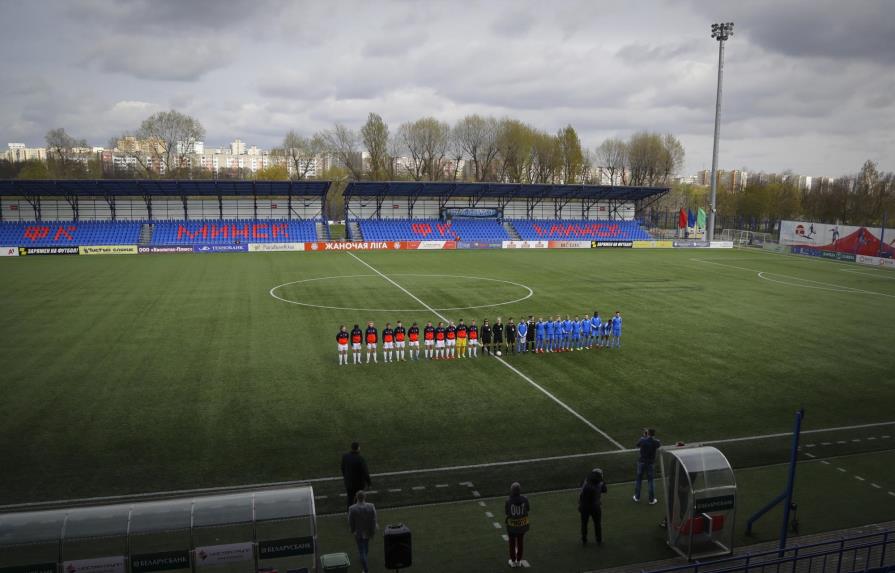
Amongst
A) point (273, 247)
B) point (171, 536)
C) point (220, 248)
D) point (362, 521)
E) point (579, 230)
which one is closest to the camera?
point (171, 536)

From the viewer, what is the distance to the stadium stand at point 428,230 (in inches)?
2660

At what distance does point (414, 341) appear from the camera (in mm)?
20375

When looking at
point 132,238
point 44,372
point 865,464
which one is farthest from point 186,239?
point 865,464

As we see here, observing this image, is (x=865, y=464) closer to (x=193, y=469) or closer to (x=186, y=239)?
(x=193, y=469)

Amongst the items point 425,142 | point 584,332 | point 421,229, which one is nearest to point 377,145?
point 425,142

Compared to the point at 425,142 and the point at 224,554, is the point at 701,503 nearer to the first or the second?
the point at 224,554

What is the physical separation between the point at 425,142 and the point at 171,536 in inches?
3378

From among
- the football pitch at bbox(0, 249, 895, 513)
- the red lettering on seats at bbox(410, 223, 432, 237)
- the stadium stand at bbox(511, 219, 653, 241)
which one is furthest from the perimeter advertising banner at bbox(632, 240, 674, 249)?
the football pitch at bbox(0, 249, 895, 513)

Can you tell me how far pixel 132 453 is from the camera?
523 inches

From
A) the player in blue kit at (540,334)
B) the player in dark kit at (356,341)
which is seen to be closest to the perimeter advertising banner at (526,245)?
the player in blue kit at (540,334)

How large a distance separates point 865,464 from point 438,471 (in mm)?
9715

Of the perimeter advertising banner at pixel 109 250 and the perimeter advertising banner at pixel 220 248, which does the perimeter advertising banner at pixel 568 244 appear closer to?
the perimeter advertising banner at pixel 220 248

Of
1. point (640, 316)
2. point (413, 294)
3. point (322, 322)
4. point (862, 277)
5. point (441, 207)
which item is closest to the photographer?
point (322, 322)

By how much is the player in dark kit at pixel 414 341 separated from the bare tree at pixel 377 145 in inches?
2863
